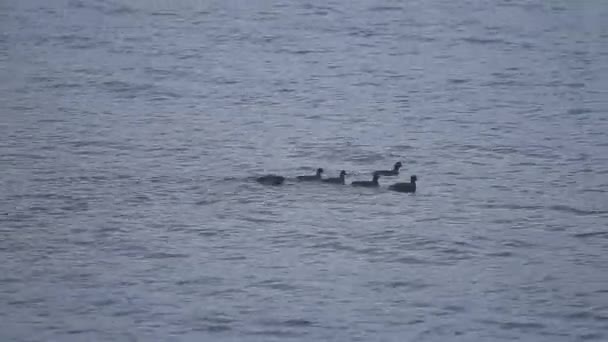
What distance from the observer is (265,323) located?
2192 centimetres

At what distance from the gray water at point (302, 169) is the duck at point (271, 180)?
16 centimetres

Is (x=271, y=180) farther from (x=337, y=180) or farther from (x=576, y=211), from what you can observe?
(x=576, y=211)

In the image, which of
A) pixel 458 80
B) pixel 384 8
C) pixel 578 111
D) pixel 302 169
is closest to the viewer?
pixel 302 169

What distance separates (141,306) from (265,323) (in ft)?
6.66

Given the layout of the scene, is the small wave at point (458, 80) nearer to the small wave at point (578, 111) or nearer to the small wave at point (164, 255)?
the small wave at point (578, 111)

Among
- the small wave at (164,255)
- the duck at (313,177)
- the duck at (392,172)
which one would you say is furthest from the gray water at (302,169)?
the duck at (392,172)

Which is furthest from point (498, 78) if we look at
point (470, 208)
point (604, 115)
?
point (470, 208)

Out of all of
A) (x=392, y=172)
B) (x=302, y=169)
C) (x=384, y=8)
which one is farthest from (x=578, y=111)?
(x=384, y=8)

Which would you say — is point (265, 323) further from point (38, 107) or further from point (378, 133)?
point (38, 107)

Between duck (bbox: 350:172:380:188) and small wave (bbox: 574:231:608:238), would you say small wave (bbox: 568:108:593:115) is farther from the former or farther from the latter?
small wave (bbox: 574:231:608:238)

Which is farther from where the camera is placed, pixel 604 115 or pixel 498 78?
pixel 498 78

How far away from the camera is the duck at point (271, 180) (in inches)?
1120

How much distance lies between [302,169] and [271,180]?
1.19 m

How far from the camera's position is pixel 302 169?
1161 inches
